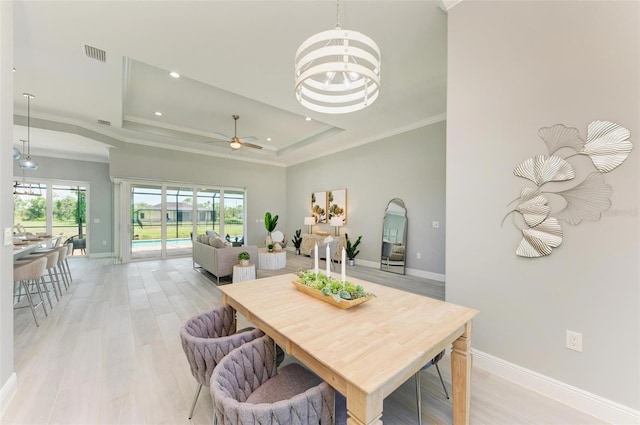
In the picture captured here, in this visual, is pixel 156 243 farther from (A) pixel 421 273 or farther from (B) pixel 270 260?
(A) pixel 421 273

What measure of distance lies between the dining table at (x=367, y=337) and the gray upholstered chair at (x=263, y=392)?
0.11 meters

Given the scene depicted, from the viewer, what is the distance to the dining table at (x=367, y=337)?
938 millimetres

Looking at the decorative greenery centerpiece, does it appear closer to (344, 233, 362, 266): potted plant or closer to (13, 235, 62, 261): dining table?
(13, 235, 62, 261): dining table

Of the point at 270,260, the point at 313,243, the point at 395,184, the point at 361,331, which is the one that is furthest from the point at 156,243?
the point at 361,331

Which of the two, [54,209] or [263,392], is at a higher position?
[54,209]

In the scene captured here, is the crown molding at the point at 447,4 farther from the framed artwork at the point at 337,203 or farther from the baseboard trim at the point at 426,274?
the framed artwork at the point at 337,203

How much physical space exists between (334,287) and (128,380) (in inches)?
71.7

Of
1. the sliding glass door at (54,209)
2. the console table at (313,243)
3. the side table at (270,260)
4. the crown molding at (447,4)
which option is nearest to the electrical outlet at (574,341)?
the crown molding at (447,4)

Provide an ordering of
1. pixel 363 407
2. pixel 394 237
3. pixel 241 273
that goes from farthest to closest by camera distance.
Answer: pixel 394 237
pixel 241 273
pixel 363 407

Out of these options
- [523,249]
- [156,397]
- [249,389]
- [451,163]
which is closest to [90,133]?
[156,397]

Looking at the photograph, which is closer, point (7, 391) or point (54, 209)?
point (7, 391)

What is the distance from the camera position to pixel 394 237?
551 cm

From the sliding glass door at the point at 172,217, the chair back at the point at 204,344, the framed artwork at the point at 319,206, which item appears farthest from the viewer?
the framed artwork at the point at 319,206

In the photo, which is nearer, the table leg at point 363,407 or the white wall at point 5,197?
the table leg at point 363,407
